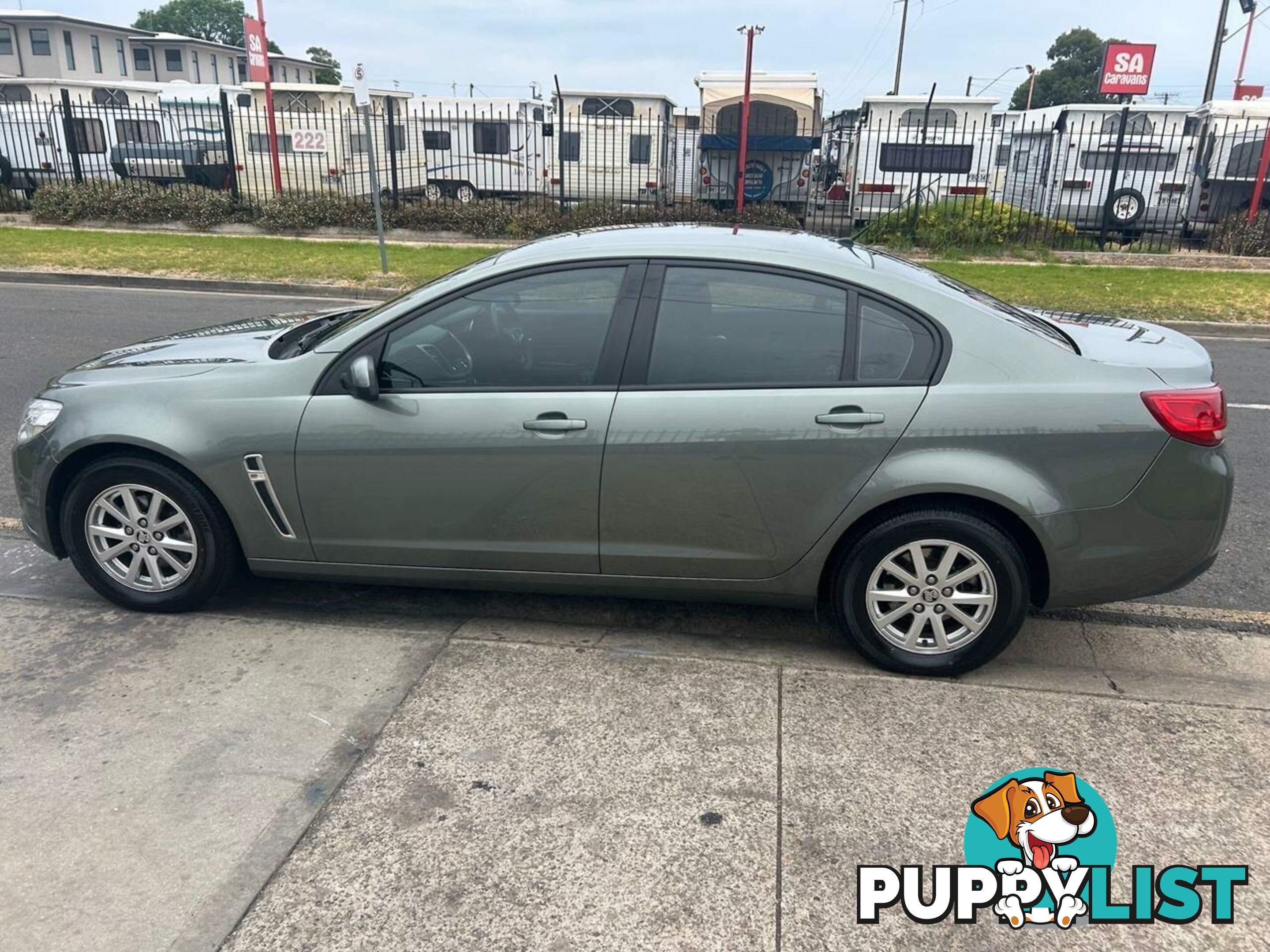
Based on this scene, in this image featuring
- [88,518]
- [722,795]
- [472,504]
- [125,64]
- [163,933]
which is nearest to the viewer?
[163,933]

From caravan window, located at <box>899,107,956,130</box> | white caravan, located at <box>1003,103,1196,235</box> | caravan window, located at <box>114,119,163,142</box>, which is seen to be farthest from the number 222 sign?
white caravan, located at <box>1003,103,1196,235</box>

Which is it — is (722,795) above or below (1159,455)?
below

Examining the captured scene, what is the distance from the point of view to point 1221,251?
15.7m

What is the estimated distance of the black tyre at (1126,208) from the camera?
17.2 meters

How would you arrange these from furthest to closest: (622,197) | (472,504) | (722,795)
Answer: (622,197)
(472,504)
(722,795)

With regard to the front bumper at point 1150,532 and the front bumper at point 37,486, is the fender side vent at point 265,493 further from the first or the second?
the front bumper at point 1150,532

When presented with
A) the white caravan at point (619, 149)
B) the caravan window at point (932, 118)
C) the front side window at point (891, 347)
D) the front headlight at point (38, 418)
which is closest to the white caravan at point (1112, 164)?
the caravan window at point (932, 118)

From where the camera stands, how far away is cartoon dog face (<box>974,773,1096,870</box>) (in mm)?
2770

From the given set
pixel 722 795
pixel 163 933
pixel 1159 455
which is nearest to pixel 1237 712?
pixel 1159 455

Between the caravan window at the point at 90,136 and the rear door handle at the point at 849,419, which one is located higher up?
the caravan window at the point at 90,136

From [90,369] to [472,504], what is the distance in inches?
71.2

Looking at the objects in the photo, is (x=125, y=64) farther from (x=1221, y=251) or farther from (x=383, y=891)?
(x=383, y=891)

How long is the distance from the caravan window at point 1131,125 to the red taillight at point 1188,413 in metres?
16.7

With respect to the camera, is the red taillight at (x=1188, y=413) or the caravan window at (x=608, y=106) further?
the caravan window at (x=608, y=106)
